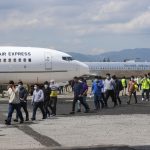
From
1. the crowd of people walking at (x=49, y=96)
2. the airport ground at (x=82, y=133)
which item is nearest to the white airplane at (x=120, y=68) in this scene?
the crowd of people walking at (x=49, y=96)

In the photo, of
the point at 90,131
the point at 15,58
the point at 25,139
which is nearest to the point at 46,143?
the point at 25,139

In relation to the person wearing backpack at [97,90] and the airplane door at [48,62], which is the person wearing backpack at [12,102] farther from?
the airplane door at [48,62]

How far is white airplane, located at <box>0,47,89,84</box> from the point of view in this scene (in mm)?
39781

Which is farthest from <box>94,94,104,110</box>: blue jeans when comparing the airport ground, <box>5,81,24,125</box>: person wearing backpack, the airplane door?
the airplane door

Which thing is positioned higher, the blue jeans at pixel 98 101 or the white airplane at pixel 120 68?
the white airplane at pixel 120 68

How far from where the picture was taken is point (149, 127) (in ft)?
63.2

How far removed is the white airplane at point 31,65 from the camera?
39.8m

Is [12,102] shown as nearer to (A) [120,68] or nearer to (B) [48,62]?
(B) [48,62]

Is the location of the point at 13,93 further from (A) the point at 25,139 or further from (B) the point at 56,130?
(A) the point at 25,139

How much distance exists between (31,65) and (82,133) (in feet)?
73.6

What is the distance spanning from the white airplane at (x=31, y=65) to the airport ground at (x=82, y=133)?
14988mm

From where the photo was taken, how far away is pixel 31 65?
3975 cm

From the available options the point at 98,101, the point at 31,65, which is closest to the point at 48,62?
the point at 31,65

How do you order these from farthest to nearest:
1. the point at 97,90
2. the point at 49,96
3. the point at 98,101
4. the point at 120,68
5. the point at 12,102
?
the point at 120,68, the point at 98,101, the point at 97,90, the point at 49,96, the point at 12,102
